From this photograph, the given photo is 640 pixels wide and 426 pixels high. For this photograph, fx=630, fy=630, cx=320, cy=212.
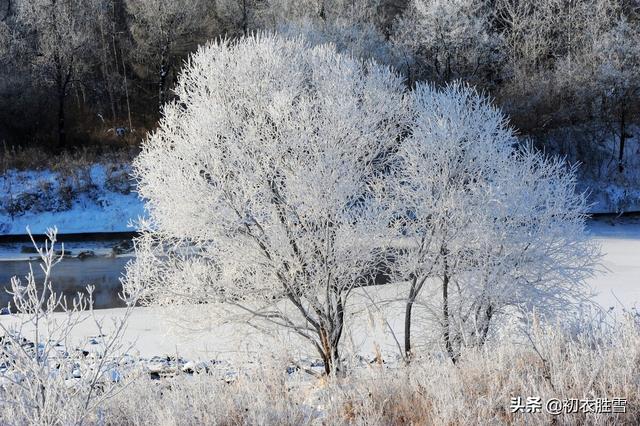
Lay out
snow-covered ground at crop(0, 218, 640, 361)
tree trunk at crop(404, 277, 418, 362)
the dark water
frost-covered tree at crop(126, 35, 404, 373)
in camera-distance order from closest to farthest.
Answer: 1. frost-covered tree at crop(126, 35, 404, 373)
2. snow-covered ground at crop(0, 218, 640, 361)
3. tree trunk at crop(404, 277, 418, 362)
4. the dark water

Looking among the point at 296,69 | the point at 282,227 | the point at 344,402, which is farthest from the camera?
the point at 296,69

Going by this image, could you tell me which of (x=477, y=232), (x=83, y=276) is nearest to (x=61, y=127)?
(x=83, y=276)

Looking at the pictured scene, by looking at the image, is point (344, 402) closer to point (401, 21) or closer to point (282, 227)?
point (282, 227)

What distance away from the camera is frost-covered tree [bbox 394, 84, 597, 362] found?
12.8 m

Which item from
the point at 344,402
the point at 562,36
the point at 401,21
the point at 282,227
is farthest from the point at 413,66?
the point at 344,402

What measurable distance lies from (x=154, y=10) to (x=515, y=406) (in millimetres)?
32036

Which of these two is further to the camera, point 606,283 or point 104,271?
point 104,271

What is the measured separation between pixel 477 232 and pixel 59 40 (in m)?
25.6

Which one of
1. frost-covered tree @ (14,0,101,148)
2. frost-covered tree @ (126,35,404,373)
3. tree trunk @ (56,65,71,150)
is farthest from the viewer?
tree trunk @ (56,65,71,150)

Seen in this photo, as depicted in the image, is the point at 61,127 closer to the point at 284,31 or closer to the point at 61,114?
the point at 61,114

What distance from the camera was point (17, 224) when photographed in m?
26.6

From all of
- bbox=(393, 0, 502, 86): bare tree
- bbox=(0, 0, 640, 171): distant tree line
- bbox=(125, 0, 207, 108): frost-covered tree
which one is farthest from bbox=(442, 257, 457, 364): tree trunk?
bbox=(125, 0, 207, 108): frost-covered tree

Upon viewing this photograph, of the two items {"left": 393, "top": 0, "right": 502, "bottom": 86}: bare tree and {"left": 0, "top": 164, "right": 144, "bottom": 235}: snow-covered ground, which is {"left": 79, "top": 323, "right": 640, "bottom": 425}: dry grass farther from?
{"left": 393, "top": 0, "right": 502, "bottom": 86}: bare tree

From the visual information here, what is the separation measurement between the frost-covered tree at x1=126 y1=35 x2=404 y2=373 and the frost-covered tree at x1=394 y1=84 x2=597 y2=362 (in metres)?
0.93
